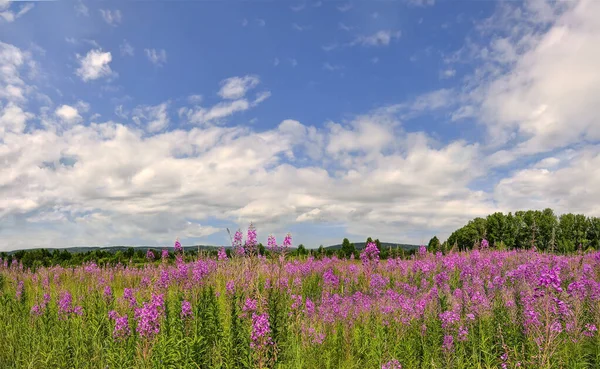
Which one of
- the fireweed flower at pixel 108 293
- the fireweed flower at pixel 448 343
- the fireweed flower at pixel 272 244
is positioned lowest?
the fireweed flower at pixel 448 343

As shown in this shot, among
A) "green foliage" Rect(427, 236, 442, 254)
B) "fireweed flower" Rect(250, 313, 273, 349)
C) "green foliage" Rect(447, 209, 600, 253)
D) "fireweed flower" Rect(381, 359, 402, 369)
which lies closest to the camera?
"fireweed flower" Rect(250, 313, 273, 349)

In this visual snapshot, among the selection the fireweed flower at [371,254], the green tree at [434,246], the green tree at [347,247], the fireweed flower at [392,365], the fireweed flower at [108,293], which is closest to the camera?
the fireweed flower at [392,365]

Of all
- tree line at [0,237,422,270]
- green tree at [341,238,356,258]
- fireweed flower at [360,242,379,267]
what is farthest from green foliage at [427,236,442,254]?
fireweed flower at [360,242,379,267]

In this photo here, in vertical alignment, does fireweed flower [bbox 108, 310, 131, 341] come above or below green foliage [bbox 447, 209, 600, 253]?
below

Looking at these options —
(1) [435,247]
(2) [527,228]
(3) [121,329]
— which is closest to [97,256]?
(3) [121,329]

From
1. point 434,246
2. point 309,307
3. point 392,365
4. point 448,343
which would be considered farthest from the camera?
point 434,246

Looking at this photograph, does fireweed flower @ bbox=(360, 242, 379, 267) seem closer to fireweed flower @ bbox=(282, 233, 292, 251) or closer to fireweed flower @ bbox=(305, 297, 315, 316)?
fireweed flower @ bbox=(305, 297, 315, 316)

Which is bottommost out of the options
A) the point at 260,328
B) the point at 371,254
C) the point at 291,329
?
the point at 291,329

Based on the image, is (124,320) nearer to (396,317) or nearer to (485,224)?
(396,317)

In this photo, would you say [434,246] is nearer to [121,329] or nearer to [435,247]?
[435,247]

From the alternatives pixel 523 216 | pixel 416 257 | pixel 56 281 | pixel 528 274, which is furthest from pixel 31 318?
pixel 523 216

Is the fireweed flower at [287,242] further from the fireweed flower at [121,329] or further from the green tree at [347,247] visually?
the green tree at [347,247]

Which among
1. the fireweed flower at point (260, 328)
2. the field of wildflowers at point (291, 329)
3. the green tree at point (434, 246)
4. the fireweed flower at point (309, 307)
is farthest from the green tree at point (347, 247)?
the fireweed flower at point (260, 328)

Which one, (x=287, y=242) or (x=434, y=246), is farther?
(x=434, y=246)
